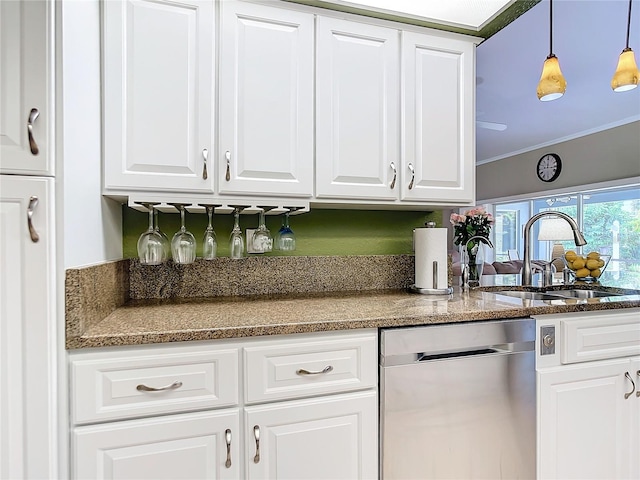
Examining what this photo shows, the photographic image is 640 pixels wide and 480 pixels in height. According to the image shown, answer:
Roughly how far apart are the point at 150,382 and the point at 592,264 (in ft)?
7.89

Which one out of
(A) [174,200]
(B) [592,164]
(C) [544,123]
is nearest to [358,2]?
(A) [174,200]

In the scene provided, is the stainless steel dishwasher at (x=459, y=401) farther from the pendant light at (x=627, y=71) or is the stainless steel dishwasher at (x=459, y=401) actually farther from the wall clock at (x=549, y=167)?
the wall clock at (x=549, y=167)

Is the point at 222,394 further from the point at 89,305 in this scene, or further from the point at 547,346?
the point at 547,346

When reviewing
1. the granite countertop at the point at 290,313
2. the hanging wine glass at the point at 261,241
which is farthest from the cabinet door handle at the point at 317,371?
the hanging wine glass at the point at 261,241

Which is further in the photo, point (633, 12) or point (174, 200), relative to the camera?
point (633, 12)

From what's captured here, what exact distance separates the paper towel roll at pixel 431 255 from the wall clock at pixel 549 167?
4965 mm

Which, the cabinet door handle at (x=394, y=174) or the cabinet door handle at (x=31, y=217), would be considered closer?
the cabinet door handle at (x=31, y=217)

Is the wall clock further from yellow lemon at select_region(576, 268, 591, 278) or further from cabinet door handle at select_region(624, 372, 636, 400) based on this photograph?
cabinet door handle at select_region(624, 372, 636, 400)

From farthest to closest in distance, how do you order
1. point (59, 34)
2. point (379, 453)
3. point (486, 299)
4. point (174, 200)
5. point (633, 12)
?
point (633, 12)
point (486, 299)
point (174, 200)
point (379, 453)
point (59, 34)

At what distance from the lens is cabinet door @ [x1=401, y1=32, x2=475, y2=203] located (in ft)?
5.75

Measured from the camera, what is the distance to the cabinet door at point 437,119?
1753 millimetres

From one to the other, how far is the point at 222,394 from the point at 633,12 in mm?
3336

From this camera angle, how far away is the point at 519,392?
4.81 ft

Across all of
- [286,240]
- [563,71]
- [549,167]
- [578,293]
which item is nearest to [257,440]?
[286,240]
